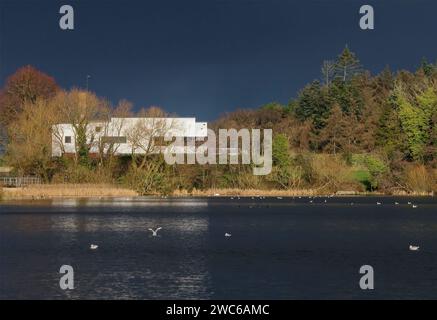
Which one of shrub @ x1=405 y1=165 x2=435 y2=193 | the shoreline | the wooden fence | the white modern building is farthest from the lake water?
the white modern building

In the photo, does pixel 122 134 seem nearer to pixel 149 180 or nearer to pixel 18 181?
pixel 149 180

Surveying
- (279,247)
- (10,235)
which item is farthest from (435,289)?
(10,235)

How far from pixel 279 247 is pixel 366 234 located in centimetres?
875

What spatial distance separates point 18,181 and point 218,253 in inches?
2081

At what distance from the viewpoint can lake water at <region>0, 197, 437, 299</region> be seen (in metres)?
27.0

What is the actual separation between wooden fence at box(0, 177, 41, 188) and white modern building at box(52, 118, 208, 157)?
4.11 m

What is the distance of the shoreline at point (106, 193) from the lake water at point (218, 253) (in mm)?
13804

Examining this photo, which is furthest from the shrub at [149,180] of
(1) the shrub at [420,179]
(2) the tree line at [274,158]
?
(1) the shrub at [420,179]

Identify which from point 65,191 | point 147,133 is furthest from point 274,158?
point 65,191

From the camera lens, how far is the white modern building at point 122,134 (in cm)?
8850

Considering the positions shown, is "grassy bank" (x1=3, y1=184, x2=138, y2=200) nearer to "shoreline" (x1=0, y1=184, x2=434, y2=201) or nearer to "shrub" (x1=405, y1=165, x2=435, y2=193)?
"shoreline" (x1=0, y1=184, x2=434, y2=201)

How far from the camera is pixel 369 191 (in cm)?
9369

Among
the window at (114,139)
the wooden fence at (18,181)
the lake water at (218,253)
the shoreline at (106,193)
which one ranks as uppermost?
the window at (114,139)

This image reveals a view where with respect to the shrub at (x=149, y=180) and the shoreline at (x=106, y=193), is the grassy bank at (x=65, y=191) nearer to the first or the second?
the shoreline at (x=106, y=193)
